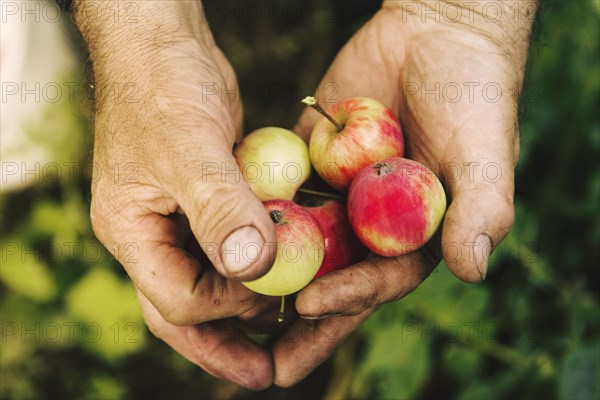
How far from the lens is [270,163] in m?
2.14

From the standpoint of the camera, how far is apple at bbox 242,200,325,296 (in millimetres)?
1740

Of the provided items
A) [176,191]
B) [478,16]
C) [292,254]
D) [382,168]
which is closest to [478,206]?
[382,168]

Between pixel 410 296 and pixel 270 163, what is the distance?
109 cm

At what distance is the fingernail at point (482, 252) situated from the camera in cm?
174

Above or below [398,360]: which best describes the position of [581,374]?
above

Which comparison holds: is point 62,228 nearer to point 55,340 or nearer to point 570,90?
point 55,340

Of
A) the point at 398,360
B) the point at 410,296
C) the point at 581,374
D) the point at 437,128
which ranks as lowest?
the point at 398,360

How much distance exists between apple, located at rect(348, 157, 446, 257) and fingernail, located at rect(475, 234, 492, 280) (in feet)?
0.54

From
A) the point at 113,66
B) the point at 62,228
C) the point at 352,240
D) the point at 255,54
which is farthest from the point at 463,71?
the point at 62,228

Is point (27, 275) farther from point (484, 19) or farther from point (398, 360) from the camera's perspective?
point (484, 19)

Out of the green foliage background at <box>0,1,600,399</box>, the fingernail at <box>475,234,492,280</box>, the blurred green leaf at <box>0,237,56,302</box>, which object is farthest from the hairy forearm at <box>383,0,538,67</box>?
the blurred green leaf at <box>0,237,56,302</box>

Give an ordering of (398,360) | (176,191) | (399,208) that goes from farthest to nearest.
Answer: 1. (398,360)
2. (399,208)
3. (176,191)

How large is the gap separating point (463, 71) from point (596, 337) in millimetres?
1341

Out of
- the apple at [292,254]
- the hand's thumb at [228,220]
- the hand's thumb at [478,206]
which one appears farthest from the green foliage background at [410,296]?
the hand's thumb at [228,220]
